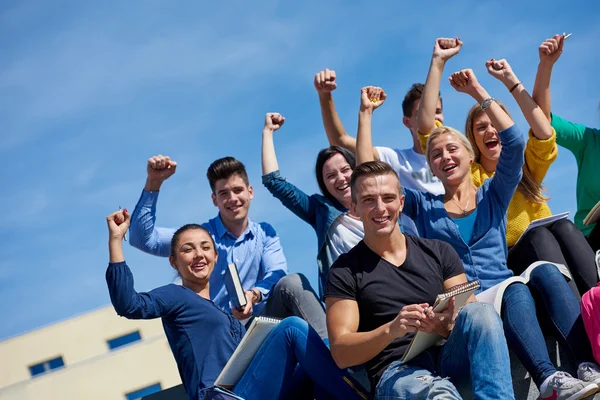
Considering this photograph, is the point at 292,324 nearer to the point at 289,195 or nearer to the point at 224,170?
the point at 289,195

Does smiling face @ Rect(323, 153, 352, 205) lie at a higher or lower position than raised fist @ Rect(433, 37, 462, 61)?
lower

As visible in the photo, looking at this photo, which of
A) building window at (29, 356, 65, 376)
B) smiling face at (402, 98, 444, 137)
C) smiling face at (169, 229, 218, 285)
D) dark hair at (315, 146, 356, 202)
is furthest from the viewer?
building window at (29, 356, 65, 376)

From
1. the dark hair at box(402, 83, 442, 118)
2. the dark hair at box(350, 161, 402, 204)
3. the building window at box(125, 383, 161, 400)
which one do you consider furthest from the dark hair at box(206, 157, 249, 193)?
the building window at box(125, 383, 161, 400)

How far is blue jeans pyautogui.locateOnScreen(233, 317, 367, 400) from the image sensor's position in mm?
4035

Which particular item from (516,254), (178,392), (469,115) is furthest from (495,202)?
(178,392)

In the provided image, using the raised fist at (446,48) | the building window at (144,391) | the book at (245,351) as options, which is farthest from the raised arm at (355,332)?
the building window at (144,391)

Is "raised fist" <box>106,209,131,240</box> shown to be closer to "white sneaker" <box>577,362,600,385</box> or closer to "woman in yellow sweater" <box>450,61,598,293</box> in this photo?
"woman in yellow sweater" <box>450,61,598,293</box>

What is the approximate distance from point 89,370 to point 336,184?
85.5ft

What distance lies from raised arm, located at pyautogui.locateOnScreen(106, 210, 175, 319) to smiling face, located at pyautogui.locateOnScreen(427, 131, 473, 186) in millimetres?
1777

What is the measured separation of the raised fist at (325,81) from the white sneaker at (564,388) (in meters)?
2.85

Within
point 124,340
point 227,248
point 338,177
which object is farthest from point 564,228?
point 124,340

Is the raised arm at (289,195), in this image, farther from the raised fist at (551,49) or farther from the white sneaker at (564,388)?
the white sneaker at (564,388)

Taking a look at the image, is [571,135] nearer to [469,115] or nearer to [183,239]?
[469,115]

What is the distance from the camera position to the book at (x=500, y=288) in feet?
13.5
